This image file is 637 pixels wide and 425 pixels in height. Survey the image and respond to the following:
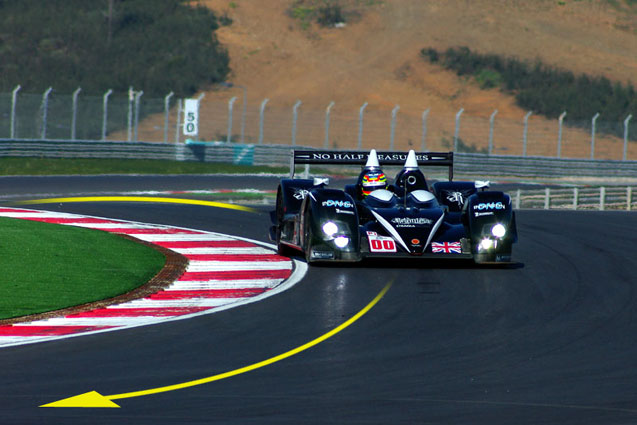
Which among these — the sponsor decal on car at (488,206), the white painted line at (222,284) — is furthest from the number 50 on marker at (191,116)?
the white painted line at (222,284)

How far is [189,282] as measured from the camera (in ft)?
44.7

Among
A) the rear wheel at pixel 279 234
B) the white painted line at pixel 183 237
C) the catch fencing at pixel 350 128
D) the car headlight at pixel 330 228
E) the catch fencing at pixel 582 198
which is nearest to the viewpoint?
the car headlight at pixel 330 228

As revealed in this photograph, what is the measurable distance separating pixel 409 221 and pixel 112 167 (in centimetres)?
2285

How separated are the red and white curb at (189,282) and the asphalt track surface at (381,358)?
1.20 feet

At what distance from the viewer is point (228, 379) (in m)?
8.30

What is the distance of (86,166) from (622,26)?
52.8 m

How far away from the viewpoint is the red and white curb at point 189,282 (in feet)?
34.6

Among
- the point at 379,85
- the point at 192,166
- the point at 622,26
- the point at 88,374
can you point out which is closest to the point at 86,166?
the point at 192,166

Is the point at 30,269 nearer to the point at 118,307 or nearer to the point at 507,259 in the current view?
the point at 118,307

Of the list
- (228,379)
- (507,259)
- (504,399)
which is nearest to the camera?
(504,399)

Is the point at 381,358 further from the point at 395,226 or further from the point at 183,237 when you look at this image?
the point at 183,237

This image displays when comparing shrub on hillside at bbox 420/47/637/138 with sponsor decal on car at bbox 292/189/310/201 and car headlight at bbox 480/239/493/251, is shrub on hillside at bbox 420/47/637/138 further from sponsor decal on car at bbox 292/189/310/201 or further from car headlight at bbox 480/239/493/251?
car headlight at bbox 480/239/493/251

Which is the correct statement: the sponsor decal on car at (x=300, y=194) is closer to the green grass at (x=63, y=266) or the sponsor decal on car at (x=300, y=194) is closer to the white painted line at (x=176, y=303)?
the green grass at (x=63, y=266)

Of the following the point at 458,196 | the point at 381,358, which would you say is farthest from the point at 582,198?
the point at 381,358
